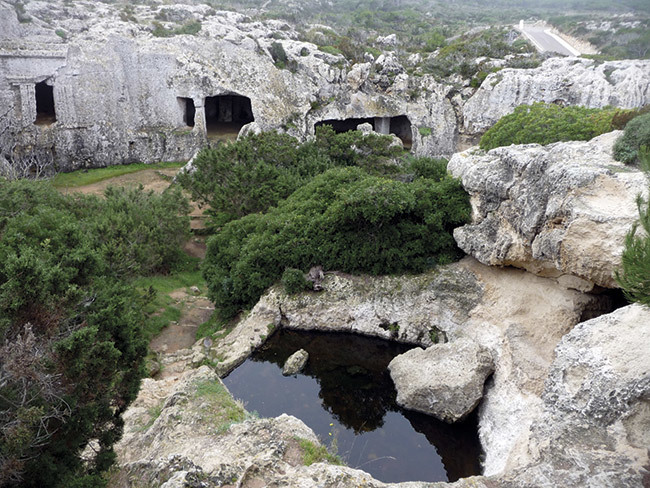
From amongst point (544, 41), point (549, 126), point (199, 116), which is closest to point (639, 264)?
point (549, 126)

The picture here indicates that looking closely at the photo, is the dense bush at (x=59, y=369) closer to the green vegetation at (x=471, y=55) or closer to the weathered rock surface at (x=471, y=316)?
the weathered rock surface at (x=471, y=316)

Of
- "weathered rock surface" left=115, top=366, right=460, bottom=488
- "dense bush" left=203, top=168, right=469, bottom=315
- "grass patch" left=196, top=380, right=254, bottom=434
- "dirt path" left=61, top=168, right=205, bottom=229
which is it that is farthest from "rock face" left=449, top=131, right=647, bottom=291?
"dirt path" left=61, top=168, right=205, bottom=229

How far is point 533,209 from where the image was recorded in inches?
575

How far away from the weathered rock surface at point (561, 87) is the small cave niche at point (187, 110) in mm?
22085

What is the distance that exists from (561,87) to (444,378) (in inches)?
998

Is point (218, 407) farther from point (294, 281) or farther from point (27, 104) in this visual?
point (27, 104)

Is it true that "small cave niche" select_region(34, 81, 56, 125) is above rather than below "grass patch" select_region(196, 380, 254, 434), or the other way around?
above

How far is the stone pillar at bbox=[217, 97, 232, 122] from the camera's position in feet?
140

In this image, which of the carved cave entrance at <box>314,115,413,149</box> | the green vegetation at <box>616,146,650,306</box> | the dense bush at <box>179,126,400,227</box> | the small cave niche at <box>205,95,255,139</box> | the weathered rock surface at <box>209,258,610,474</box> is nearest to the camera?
the green vegetation at <box>616,146,650,306</box>

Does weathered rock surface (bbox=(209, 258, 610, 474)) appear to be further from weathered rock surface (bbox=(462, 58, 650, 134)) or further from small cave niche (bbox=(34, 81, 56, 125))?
small cave niche (bbox=(34, 81, 56, 125))

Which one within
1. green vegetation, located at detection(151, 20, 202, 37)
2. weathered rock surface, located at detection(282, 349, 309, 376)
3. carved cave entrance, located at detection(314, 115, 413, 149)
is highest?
green vegetation, located at detection(151, 20, 202, 37)

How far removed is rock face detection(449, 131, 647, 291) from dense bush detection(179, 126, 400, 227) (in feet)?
30.9

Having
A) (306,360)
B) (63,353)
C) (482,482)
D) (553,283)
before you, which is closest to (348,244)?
(306,360)

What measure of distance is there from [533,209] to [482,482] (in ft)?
26.8
